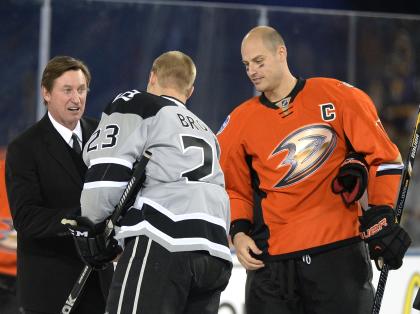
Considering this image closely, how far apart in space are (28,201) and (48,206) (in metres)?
0.08

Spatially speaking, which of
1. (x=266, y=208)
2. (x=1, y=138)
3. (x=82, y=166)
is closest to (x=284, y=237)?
(x=266, y=208)

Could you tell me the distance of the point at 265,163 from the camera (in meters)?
3.37

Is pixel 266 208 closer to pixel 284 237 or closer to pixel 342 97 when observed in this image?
pixel 284 237

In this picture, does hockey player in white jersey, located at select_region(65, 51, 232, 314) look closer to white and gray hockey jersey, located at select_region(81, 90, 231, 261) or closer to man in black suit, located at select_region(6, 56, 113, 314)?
white and gray hockey jersey, located at select_region(81, 90, 231, 261)

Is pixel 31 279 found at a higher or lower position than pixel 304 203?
lower

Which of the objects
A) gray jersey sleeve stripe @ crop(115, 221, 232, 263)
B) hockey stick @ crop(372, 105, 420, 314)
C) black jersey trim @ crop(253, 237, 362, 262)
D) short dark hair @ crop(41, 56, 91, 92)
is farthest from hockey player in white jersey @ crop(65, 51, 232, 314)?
hockey stick @ crop(372, 105, 420, 314)

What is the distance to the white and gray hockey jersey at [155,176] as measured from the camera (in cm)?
283

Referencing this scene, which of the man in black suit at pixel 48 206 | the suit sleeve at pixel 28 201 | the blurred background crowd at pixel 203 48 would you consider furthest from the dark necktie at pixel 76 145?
the blurred background crowd at pixel 203 48

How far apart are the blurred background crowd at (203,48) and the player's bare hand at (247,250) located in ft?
6.89

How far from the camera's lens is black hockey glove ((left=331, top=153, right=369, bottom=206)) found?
126 inches

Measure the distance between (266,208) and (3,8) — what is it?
252 centimetres

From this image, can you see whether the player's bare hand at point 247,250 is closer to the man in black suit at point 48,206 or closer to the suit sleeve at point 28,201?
the man in black suit at point 48,206

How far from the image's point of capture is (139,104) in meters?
2.88

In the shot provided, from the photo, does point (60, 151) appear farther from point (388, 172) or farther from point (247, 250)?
point (388, 172)
